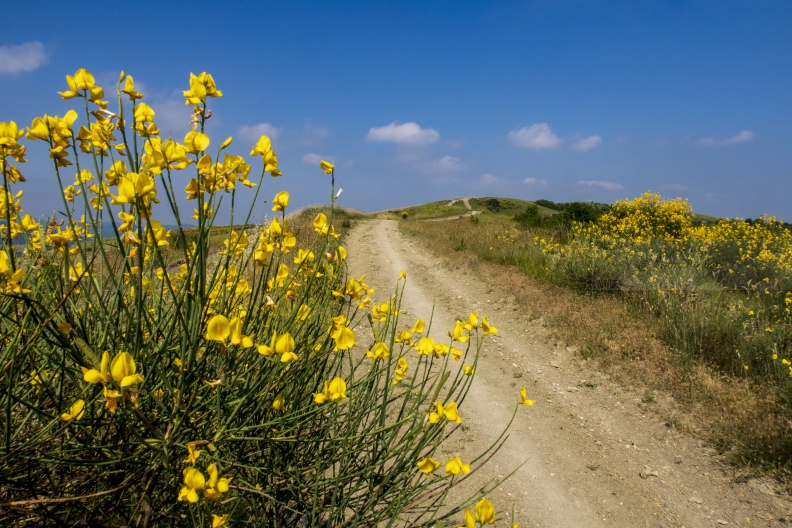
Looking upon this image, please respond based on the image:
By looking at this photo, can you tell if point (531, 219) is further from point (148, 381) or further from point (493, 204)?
point (493, 204)

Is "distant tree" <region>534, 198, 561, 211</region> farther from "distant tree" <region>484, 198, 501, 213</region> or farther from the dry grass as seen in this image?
the dry grass

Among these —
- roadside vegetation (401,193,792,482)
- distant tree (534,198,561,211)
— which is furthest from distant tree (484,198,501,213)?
roadside vegetation (401,193,792,482)

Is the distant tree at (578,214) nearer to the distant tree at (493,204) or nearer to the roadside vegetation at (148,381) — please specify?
the roadside vegetation at (148,381)

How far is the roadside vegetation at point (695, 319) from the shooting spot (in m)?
4.64

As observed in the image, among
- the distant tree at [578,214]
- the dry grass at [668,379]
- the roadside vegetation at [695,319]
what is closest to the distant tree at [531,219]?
the distant tree at [578,214]

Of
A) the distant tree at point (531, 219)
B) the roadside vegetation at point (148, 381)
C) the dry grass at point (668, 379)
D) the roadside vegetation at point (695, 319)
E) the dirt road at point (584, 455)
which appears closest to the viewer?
the roadside vegetation at point (148, 381)

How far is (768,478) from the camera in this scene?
13.1 feet

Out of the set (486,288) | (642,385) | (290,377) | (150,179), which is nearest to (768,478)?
(642,385)

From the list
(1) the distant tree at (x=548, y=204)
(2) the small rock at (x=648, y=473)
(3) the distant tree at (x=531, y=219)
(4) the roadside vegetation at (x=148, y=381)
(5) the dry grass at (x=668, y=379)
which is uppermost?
(1) the distant tree at (x=548, y=204)

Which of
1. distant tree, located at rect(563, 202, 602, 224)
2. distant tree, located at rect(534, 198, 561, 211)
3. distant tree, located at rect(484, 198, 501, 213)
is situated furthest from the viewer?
distant tree, located at rect(484, 198, 501, 213)

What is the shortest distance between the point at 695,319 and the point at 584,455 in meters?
2.97

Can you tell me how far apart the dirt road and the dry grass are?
0.61ft

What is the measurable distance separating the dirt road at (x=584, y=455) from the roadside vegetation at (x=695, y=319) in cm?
32

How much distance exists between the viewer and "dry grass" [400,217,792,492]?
429 cm
